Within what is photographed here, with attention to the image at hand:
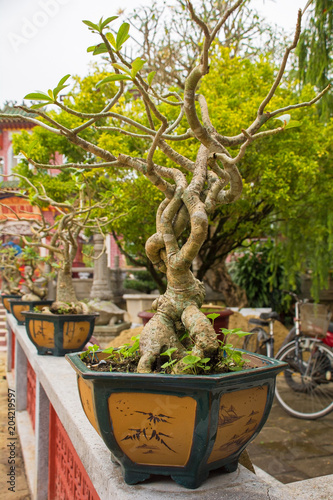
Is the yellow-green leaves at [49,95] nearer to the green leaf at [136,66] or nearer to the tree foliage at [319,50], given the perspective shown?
the green leaf at [136,66]

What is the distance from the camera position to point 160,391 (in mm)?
793

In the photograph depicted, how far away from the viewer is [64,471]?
4.60 ft

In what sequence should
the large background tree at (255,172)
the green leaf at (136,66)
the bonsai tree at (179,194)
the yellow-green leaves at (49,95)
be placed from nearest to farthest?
the green leaf at (136,66) → the yellow-green leaves at (49,95) → the bonsai tree at (179,194) → the large background tree at (255,172)

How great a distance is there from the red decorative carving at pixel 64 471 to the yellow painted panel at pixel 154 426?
0.92 ft

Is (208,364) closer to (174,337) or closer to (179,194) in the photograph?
(174,337)

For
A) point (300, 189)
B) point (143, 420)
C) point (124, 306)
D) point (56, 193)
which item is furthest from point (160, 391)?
point (124, 306)

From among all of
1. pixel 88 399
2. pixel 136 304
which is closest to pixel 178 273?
pixel 88 399

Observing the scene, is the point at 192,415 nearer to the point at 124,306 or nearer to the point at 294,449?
the point at 294,449

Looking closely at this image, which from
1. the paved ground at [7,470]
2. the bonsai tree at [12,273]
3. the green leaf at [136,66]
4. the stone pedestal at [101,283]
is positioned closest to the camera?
the green leaf at [136,66]

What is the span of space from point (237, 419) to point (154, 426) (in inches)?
7.2

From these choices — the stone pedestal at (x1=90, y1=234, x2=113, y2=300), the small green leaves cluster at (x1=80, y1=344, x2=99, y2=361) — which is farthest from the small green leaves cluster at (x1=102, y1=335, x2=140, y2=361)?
the stone pedestal at (x1=90, y1=234, x2=113, y2=300)

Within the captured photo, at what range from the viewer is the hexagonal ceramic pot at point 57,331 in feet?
7.12

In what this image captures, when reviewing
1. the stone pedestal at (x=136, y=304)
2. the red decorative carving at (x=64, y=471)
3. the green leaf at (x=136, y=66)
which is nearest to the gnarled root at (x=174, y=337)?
the red decorative carving at (x=64, y=471)

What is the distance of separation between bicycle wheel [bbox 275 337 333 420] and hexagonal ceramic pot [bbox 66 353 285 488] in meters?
2.58
